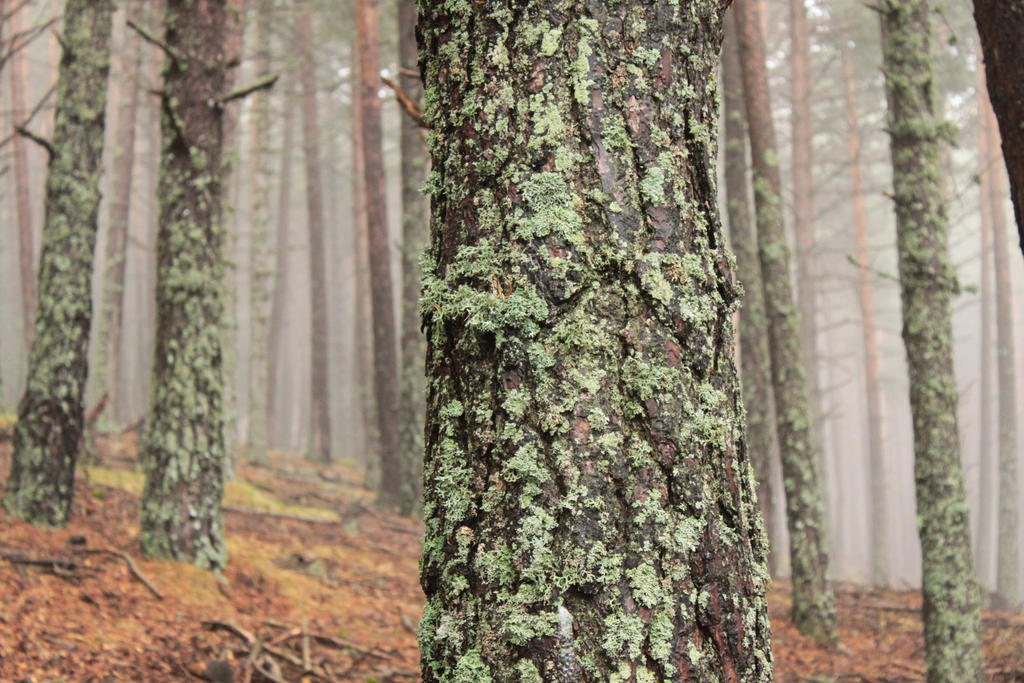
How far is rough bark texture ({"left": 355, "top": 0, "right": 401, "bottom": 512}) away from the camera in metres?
11.8

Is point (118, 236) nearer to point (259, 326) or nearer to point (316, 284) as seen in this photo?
point (259, 326)

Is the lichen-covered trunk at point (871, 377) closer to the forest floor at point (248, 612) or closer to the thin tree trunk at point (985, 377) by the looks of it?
the thin tree trunk at point (985, 377)

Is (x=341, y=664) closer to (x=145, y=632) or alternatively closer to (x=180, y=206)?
(x=145, y=632)

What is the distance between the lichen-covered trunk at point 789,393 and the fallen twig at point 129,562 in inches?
220

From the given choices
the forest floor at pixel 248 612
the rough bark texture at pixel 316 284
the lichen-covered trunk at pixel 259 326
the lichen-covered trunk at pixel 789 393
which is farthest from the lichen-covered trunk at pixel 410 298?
the rough bark texture at pixel 316 284

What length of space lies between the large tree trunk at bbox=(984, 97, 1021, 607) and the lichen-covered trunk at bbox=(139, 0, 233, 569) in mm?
14776

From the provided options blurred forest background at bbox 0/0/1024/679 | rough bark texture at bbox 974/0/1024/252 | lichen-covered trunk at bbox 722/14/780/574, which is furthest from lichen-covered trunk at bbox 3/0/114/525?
lichen-covered trunk at bbox 722/14/780/574

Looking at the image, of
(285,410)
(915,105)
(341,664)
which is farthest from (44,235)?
(285,410)

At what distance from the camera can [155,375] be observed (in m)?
5.98

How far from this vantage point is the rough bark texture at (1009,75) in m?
2.91

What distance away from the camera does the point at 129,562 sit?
17.7ft

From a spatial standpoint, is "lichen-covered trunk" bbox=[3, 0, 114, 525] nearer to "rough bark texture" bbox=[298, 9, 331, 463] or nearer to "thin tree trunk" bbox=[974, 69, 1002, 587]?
"rough bark texture" bbox=[298, 9, 331, 463]

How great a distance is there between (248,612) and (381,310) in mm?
7062

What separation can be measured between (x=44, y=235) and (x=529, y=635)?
6.25 metres
